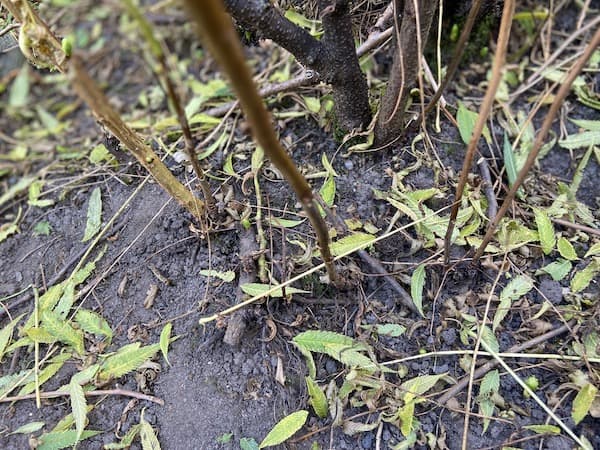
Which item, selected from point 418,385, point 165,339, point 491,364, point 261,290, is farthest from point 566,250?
point 165,339

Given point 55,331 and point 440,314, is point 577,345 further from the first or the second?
point 55,331

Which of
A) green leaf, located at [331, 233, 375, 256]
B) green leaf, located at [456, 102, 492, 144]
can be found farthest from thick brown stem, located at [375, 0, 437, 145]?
green leaf, located at [331, 233, 375, 256]

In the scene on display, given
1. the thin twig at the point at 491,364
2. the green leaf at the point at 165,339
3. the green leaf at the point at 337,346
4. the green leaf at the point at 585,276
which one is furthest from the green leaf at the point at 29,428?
the green leaf at the point at 585,276

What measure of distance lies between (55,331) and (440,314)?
2.92ft

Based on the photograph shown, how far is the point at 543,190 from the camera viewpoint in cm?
132

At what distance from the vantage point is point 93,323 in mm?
1199

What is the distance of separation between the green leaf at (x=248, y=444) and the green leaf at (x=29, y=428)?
0.45 meters

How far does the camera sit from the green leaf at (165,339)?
1.12 metres

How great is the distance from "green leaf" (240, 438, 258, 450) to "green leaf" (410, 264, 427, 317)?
45 cm

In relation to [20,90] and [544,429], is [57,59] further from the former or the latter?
[20,90]

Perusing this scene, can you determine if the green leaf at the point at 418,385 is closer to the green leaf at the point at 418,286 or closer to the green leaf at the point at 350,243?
the green leaf at the point at 418,286

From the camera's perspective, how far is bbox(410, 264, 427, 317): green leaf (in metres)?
1.13

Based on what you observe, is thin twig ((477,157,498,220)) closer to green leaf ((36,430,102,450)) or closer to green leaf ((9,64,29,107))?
green leaf ((36,430,102,450))

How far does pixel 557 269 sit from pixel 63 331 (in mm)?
1151
